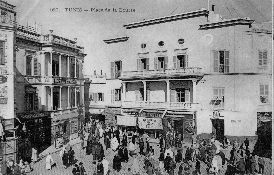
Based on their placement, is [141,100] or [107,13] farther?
[141,100]

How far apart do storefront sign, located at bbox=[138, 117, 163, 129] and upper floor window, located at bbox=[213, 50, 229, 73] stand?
4548mm

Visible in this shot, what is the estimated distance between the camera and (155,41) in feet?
49.6

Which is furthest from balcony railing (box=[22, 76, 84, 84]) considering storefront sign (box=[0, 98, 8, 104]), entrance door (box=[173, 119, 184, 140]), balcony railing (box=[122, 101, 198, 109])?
entrance door (box=[173, 119, 184, 140])

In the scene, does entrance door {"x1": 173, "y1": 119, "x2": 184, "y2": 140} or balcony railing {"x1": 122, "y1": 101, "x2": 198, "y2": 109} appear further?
entrance door {"x1": 173, "y1": 119, "x2": 184, "y2": 140}

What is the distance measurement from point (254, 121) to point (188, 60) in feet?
15.8

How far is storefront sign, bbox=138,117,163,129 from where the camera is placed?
15066 millimetres

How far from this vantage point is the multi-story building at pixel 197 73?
12711mm

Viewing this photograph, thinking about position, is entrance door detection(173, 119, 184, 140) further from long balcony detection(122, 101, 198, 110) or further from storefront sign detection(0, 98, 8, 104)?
storefront sign detection(0, 98, 8, 104)

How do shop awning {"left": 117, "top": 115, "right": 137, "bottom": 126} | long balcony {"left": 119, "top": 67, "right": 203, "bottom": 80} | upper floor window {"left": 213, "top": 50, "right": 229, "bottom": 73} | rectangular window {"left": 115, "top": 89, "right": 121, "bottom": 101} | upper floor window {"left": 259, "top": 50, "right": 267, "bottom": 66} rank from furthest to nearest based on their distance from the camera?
rectangular window {"left": 115, "top": 89, "right": 121, "bottom": 101} < shop awning {"left": 117, "top": 115, "right": 137, "bottom": 126} < long balcony {"left": 119, "top": 67, "right": 203, "bottom": 80} < upper floor window {"left": 213, "top": 50, "right": 229, "bottom": 73} < upper floor window {"left": 259, "top": 50, "right": 267, "bottom": 66}

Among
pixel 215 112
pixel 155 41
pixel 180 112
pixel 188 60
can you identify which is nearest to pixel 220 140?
pixel 215 112

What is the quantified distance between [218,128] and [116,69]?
8.24 meters

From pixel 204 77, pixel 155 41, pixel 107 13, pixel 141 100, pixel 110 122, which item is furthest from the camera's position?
pixel 110 122

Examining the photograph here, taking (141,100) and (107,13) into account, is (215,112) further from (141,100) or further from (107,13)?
(107,13)

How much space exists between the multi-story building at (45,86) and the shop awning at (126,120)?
11.0 ft
